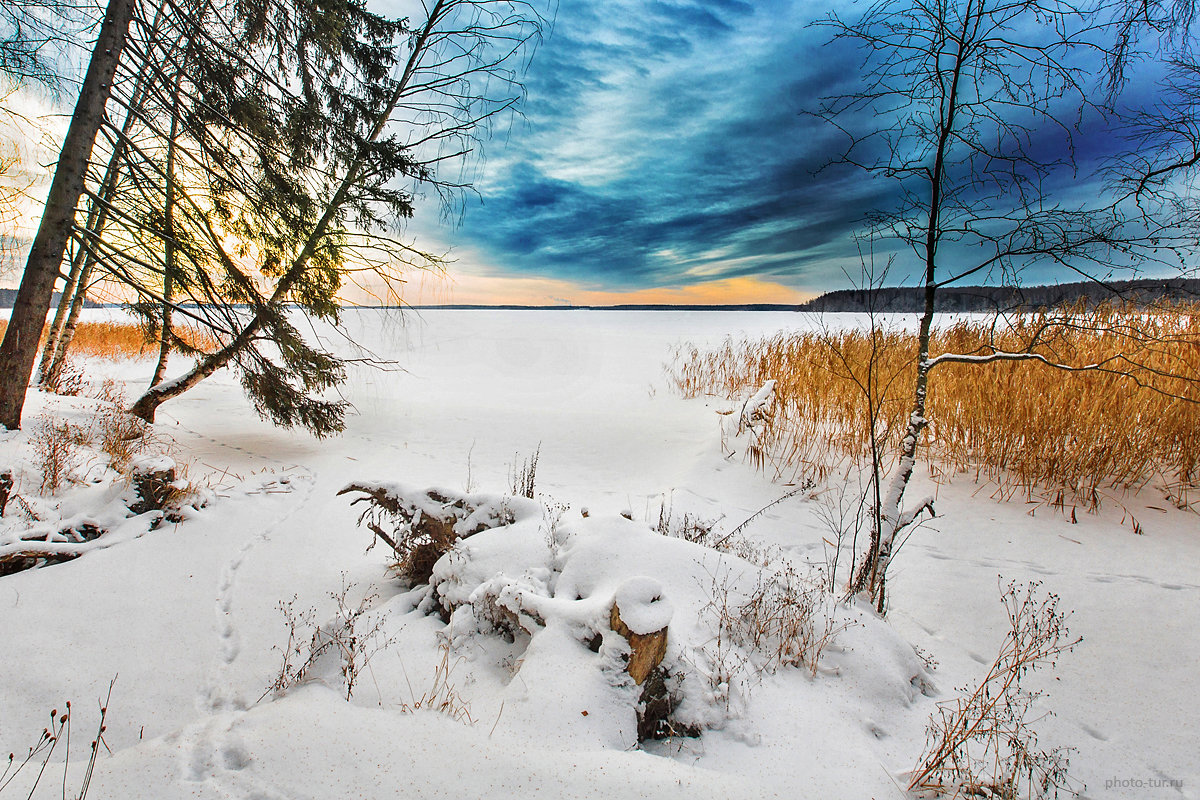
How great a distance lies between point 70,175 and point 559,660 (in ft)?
18.0

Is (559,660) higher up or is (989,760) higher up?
(559,660)

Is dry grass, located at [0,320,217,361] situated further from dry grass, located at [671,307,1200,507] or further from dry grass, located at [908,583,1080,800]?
dry grass, located at [908,583,1080,800]

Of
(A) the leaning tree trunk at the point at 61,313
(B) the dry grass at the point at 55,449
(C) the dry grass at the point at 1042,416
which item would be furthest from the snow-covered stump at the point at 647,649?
(A) the leaning tree trunk at the point at 61,313

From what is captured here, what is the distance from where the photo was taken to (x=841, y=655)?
2342 millimetres

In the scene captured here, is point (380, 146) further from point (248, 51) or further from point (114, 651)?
point (114, 651)

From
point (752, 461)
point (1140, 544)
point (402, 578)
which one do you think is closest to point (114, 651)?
point (402, 578)

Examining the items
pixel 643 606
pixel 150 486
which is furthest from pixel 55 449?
pixel 643 606

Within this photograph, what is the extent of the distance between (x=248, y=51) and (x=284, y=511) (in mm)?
4201

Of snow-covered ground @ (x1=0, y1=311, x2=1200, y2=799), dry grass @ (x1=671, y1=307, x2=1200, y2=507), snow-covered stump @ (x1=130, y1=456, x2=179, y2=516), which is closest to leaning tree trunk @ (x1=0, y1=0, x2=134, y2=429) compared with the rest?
snow-covered ground @ (x1=0, y1=311, x2=1200, y2=799)

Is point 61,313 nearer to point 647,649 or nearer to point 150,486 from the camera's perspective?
point 150,486

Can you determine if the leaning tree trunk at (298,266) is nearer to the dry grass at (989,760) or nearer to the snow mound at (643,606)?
the snow mound at (643,606)

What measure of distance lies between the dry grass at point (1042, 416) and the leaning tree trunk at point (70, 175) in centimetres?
611

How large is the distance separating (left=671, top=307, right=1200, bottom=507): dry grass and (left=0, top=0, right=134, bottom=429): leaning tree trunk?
6.11 meters

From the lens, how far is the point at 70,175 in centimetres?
393
